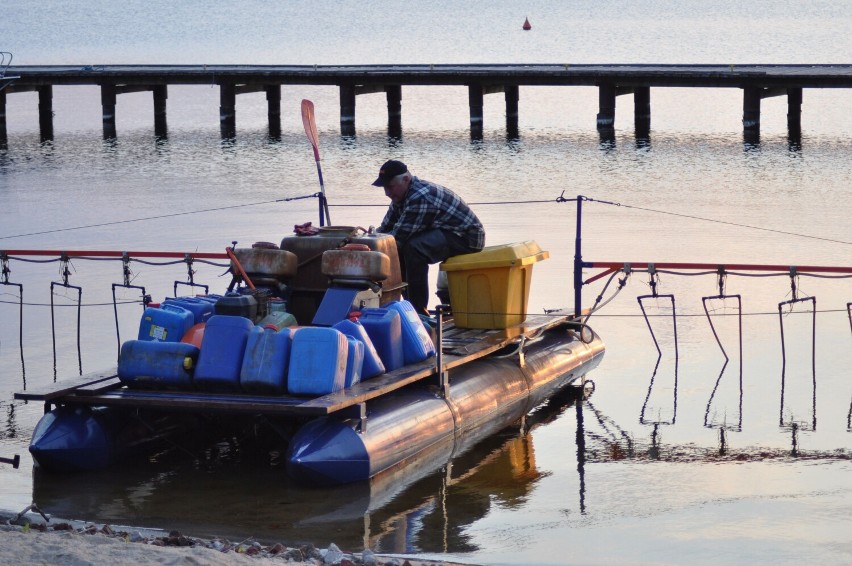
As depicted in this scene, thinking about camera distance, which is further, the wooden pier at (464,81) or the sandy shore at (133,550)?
the wooden pier at (464,81)

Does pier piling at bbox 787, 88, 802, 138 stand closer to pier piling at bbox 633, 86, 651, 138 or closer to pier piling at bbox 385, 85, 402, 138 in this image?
pier piling at bbox 633, 86, 651, 138

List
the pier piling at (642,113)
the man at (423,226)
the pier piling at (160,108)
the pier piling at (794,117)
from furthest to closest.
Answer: the pier piling at (160,108), the pier piling at (642,113), the pier piling at (794,117), the man at (423,226)

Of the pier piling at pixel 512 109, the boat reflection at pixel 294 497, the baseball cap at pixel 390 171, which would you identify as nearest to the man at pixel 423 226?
the baseball cap at pixel 390 171

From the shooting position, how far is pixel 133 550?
23.4 feet

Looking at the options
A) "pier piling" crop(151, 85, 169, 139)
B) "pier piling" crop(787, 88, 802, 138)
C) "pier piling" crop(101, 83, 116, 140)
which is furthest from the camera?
"pier piling" crop(151, 85, 169, 139)

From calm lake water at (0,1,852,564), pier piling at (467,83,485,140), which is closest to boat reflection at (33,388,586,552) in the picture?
calm lake water at (0,1,852,564)

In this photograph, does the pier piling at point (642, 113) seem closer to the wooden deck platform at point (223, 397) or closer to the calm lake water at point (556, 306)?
the calm lake water at point (556, 306)

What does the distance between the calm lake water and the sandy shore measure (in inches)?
19.4

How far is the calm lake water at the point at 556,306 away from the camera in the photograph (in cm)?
865

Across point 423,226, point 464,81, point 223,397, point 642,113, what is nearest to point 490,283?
point 423,226

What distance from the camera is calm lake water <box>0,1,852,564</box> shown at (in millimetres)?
8648

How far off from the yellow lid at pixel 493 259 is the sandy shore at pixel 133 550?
3.97 meters

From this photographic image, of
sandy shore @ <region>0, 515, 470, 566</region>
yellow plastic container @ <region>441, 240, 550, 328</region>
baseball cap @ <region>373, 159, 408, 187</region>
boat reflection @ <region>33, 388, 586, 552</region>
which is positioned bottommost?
boat reflection @ <region>33, 388, 586, 552</region>

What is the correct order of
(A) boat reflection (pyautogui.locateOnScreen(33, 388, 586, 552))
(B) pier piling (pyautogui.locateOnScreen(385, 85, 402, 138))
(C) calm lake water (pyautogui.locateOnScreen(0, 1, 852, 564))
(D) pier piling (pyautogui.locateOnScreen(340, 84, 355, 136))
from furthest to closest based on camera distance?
1. (B) pier piling (pyautogui.locateOnScreen(385, 85, 402, 138))
2. (D) pier piling (pyautogui.locateOnScreen(340, 84, 355, 136))
3. (C) calm lake water (pyautogui.locateOnScreen(0, 1, 852, 564))
4. (A) boat reflection (pyautogui.locateOnScreen(33, 388, 586, 552))
